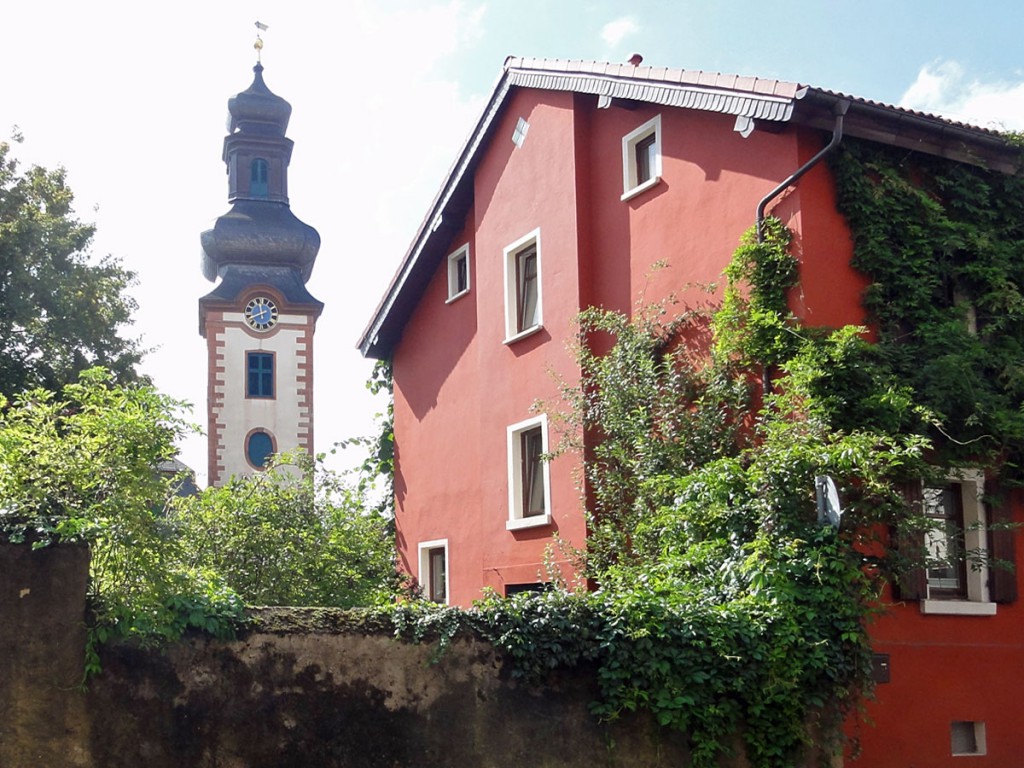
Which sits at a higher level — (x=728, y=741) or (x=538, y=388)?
(x=538, y=388)

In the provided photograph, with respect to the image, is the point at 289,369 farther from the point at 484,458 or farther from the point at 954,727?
the point at 954,727

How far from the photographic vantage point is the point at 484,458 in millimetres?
20078

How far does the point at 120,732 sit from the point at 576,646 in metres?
3.53

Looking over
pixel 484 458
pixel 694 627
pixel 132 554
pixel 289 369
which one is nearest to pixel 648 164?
pixel 484 458

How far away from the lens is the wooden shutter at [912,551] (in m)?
13.2

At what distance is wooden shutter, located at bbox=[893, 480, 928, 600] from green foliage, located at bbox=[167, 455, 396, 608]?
29.0ft

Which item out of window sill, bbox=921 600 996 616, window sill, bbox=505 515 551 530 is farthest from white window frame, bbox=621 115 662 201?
window sill, bbox=921 600 996 616

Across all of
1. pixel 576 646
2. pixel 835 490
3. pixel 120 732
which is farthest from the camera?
pixel 835 490

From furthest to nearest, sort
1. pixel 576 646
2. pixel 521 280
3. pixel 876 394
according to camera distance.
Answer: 1. pixel 521 280
2. pixel 876 394
3. pixel 576 646

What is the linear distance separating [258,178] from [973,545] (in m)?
50.1

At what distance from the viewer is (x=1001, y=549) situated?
14.9m

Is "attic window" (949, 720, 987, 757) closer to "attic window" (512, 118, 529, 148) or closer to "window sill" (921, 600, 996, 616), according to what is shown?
"window sill" (921, 600, 996, 616)

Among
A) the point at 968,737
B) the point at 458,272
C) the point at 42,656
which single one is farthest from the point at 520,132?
the point at 42,656

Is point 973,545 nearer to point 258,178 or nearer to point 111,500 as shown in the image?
point 111,500
